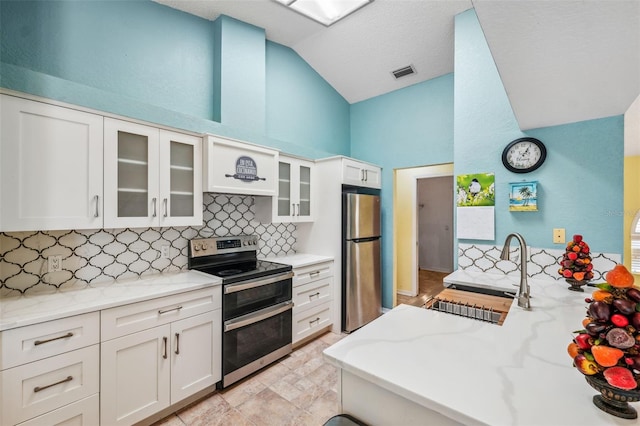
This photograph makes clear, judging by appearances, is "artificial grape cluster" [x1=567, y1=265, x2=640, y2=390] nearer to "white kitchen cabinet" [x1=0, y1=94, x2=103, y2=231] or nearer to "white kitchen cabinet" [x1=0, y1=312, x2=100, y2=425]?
"white kitchen cabinet" [x1=0, y1=312, x2=100, y2=425]

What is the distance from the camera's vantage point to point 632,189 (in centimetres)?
195

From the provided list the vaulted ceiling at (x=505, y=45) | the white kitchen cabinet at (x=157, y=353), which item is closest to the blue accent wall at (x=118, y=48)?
the vaulted ceiling at (x=505, y=45)

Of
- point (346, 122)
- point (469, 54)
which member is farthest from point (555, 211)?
point (346, 122)

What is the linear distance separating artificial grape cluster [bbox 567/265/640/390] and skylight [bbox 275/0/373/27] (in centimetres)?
286

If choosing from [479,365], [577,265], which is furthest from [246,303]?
[577,265]

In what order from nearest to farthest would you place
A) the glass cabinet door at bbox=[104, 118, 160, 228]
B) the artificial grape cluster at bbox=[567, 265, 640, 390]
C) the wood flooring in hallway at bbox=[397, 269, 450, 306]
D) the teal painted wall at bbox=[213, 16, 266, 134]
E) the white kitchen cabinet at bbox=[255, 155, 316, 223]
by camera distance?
the artificial grape cluster at bbox=[567, 265, 640, 390] → the glass cabinet door at bbox=[104, 118, 160, 228] → the teal painted wall at bbox=[213, 16, 266, 134] → the white kitchen cabinet at bbox=[255, 155, 316, 223] → the wood flooring in hallway at bbox=[397, 269, 450, 306]

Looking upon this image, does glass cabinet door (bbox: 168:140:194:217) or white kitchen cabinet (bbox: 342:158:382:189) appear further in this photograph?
white kitchen cabinet (bbox: 342:158:382:189)

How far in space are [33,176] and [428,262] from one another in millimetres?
7203

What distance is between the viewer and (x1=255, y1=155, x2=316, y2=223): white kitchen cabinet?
2.90 m

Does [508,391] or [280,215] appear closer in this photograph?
[508,391]

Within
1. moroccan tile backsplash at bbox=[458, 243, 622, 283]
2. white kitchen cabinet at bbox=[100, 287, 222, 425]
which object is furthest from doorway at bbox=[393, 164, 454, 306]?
white kitchen cabinet at bbox=[100, 287, 222, 425]

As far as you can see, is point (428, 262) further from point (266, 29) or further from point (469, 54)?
point (266, 29)

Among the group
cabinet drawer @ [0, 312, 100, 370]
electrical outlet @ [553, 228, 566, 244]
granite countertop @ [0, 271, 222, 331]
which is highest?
electrical outlet @ [553, 228, 566, 244]

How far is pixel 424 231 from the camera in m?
7.04
